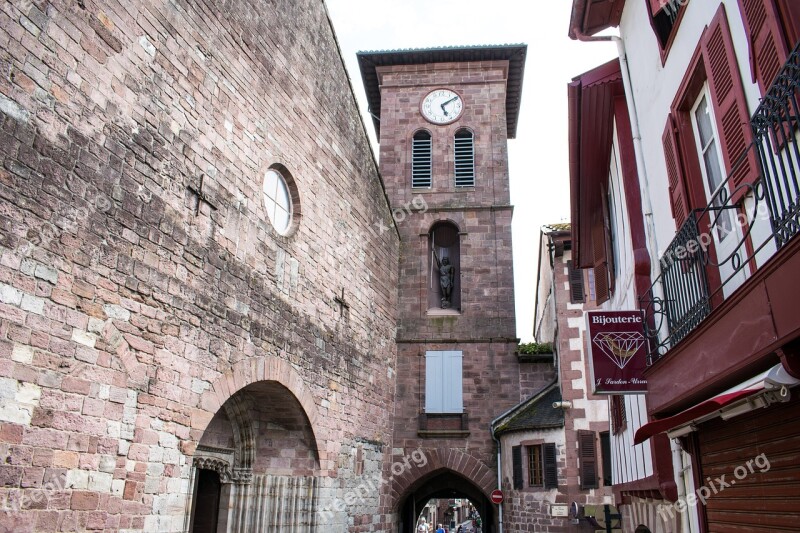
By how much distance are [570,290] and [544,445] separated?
Result: 3327mm

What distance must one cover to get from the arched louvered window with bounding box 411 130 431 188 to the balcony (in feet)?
41.1

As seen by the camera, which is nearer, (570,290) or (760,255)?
(760,255)

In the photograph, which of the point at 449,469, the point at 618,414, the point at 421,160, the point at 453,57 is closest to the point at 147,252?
the point at 618,414

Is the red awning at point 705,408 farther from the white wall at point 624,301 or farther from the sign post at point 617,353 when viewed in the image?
the white wall at point 624,301

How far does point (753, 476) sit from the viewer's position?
3752 millimetres

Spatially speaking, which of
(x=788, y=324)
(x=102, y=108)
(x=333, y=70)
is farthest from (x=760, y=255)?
(x=333, y=70)

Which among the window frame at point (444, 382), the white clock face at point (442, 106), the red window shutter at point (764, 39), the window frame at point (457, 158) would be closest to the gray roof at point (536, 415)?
the window frame at point (444, 382)

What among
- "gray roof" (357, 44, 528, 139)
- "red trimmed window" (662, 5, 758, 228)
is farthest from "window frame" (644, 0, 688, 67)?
"gray roof" (357, 44, 528, 139)

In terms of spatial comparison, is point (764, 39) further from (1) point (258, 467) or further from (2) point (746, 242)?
(1) point (258, 467)

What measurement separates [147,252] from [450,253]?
450 inches

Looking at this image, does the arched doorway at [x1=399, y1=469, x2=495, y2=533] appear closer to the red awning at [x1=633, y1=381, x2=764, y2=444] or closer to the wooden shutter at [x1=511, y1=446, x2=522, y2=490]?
the wooden shutter at [x1=511, y1=446, x2=522, y2=490]

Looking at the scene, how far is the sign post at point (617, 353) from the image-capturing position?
17.5 feet

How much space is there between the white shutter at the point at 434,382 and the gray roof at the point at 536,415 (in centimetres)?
143

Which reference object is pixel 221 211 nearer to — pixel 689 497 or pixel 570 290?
pixel 689 497
